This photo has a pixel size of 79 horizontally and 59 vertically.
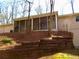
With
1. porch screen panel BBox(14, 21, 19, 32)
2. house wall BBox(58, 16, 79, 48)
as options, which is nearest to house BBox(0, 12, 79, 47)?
house wall BBox(58, 16, 79, 48)

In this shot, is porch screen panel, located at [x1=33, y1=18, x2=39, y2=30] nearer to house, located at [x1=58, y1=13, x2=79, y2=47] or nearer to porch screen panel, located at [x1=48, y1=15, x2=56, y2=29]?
porch screen panel, located at [x1=48, y1=15, x2=56, y2=29]

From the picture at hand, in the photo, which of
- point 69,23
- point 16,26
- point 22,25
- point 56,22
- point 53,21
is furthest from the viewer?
point 16,26

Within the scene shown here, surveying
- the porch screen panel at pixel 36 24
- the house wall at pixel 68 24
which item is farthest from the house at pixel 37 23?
the house wall at pixel 68 24

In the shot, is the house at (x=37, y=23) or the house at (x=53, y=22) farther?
the house at (x=37, y=23)

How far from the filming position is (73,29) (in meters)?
24.2

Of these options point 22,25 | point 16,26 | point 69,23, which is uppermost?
point 69,23

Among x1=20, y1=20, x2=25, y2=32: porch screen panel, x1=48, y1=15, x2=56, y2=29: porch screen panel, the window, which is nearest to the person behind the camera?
x1=48, y1=15, x2=56, y2=29: porch screen panel

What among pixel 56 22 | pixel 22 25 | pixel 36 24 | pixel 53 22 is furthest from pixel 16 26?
pixel 56 22

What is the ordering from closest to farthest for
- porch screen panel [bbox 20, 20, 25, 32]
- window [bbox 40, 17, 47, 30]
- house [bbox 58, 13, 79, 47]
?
house [bbox 58, 13, 79, 47] → window [bbox 40, 17, 47, 30] → porch screen panel [bbox 20, 20, 25, 32]

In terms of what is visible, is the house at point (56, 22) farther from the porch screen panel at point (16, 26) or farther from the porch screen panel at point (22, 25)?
the porch screen panel at point (16, 26)

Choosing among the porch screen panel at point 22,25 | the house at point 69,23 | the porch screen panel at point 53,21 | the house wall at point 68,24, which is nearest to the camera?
the house at point 69,23

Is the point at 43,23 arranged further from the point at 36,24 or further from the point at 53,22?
the point at 53,22

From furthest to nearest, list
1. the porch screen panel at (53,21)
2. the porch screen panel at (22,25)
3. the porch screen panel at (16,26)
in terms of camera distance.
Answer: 1. the porch screen panel at (16,26)
2. the porch screen panel at (22,25)
3. the porch screen panel at (53,21)

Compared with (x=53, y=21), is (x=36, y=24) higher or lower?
lower
